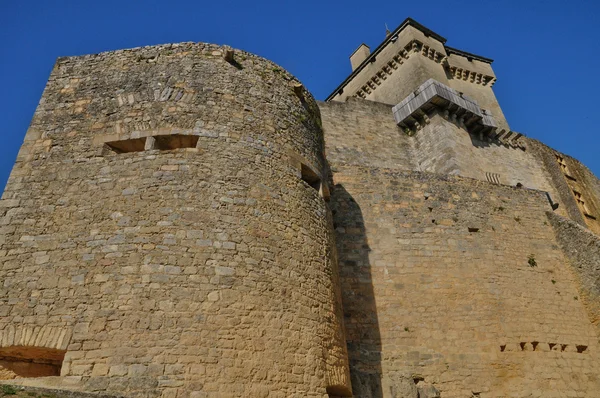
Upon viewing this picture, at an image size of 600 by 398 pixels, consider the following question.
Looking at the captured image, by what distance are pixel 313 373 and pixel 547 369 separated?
17.4ft

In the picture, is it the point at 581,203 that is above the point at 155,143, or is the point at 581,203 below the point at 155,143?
above

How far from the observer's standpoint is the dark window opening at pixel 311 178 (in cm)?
658

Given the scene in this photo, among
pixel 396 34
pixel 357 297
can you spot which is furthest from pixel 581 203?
pixel 357 297

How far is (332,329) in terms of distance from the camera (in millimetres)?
5426

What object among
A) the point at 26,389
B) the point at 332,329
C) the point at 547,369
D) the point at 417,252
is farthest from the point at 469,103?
the point at 26,389

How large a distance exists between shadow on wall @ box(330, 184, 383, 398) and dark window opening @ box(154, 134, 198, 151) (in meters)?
3.66

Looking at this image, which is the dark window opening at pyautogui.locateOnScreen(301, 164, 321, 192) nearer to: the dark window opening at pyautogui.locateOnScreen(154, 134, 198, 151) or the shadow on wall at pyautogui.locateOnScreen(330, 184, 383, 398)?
the dark window opening at pyautogui.locateOnScreen(154, 134, 198, 151)

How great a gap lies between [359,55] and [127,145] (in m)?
18.4

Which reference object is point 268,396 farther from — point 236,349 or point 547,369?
point 547,369

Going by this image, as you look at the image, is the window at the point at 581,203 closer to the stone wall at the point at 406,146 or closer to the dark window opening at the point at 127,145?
the stone wall at the point at 406,146

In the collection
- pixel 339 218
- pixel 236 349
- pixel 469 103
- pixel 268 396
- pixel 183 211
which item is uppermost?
pixel 469 103

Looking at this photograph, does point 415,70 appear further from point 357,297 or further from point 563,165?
point 357,297

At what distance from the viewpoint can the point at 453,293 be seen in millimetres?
8312

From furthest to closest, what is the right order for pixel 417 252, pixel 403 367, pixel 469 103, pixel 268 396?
pixel 469 103 → pixel 417 252 → pixel 403 367 → pixel 268 396
